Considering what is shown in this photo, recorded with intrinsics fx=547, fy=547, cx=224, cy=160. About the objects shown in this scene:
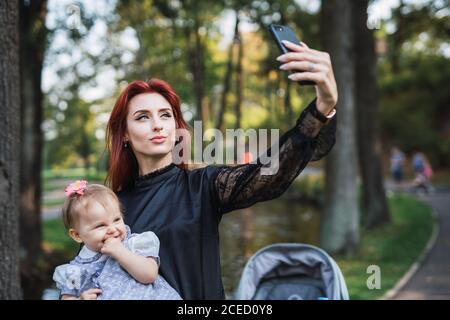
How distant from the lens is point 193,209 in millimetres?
2203

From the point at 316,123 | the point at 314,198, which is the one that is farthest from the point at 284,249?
the point at 314,198

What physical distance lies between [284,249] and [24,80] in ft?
25.1

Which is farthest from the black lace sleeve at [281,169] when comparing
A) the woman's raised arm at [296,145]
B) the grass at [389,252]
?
the grass at [389,252]

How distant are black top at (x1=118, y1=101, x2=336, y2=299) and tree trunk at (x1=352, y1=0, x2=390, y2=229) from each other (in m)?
11.7

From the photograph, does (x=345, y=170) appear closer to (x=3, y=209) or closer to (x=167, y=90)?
(x=3, y=209)

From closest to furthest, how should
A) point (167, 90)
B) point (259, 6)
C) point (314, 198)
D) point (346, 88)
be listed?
point (167, 90)
point (346, 88)
point (259, 6)
point (314, 198)

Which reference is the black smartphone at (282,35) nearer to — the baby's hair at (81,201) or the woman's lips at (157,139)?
the woman's lips at (157,139)

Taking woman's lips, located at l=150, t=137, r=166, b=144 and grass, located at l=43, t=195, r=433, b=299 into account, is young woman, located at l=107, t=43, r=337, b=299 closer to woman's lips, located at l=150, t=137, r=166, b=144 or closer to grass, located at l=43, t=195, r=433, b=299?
woman's lips, located at l=150, t=137, r=166, b=144

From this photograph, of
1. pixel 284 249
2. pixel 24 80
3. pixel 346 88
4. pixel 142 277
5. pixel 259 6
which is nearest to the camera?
pixel 142 277

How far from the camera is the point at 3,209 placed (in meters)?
3.75

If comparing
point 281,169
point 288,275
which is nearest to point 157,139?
point 281,169

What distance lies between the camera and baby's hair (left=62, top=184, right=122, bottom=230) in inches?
79.0

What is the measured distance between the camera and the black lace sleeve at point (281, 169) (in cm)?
187

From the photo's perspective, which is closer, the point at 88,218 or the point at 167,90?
the point at 88,218
